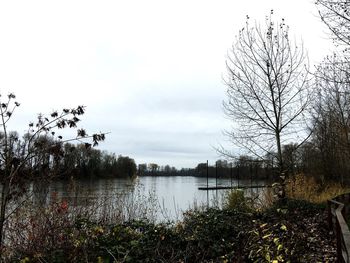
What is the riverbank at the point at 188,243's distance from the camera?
5.77m

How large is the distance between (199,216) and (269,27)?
8.52 m

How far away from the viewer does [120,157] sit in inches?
2265

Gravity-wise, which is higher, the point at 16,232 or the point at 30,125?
the point at 30,125

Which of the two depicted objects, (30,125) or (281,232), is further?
(281,232)

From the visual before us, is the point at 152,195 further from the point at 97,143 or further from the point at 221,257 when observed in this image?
the point at 97,143

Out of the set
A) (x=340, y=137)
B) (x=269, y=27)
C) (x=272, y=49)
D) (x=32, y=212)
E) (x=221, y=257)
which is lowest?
(x=221, y=257)

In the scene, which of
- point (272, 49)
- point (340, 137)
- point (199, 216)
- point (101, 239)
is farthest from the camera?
point (340, 137)

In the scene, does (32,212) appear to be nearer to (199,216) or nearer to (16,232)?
(16,232)

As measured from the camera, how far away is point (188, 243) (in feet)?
21.9

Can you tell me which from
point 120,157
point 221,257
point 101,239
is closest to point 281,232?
point 221,257

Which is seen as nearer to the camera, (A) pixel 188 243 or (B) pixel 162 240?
(A) pixel 188 243

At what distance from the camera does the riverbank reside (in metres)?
5.77

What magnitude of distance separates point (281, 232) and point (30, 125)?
200 inches

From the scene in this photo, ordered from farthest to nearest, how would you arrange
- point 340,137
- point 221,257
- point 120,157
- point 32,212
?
1. point 120,157
2. point 340,137
3. point 32,212
4. point 221,257
